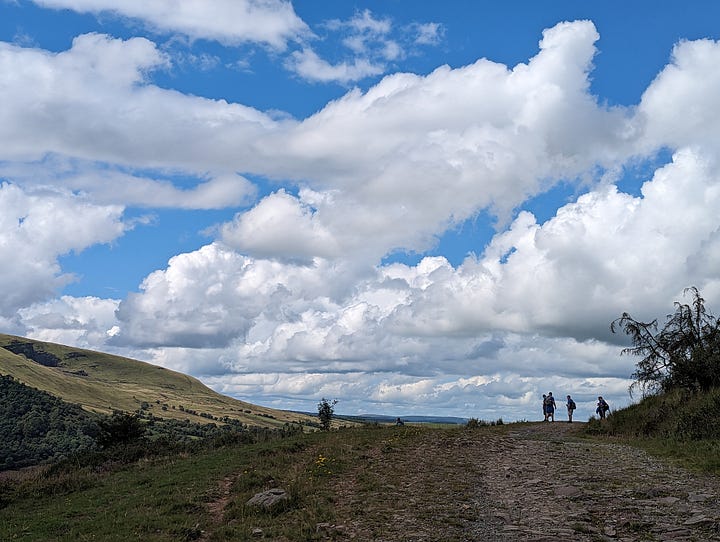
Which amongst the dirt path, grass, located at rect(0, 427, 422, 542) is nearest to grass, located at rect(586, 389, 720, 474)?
the dirt path

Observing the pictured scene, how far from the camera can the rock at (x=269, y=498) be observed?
1873 centimetres

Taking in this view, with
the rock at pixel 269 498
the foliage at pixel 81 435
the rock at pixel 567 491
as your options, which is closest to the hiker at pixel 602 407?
the foliage at pixel 81 435

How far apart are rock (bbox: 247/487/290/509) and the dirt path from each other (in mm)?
1732

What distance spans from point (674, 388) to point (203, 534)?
27143mm

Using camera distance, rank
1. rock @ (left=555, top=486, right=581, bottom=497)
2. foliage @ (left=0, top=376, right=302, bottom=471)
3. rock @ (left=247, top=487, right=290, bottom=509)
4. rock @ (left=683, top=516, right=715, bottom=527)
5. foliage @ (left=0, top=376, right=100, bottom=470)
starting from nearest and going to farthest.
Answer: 1. rock @ (left=683, top=516, right=715, bottom=527)
2. rock @ (left=555, top=486, right=581, bottom=497)
3. rock @ (left=247, top=487, right=290, bottom=509)
4. foliage @ (left=0, top=376, right=302, bottom=471)
5. foliage @ (left=0, top=376, right=100, bottom=470)

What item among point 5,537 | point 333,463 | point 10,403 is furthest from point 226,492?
point 10,403

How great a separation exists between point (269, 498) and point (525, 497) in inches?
298

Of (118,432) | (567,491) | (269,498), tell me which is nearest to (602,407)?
(567,491)

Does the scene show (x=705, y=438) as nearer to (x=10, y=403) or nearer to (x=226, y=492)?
(x=226, y=492)

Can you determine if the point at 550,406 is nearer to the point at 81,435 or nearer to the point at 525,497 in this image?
the point at 525,497

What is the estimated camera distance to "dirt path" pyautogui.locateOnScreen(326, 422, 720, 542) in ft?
45.3

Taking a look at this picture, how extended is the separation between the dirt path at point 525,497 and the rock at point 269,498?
5.68 feet

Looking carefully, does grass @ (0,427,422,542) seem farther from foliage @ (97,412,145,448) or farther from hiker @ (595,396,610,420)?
hiker @ (595,396,610,420)

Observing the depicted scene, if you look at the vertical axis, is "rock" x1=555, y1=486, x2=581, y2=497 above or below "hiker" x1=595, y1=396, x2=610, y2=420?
below
